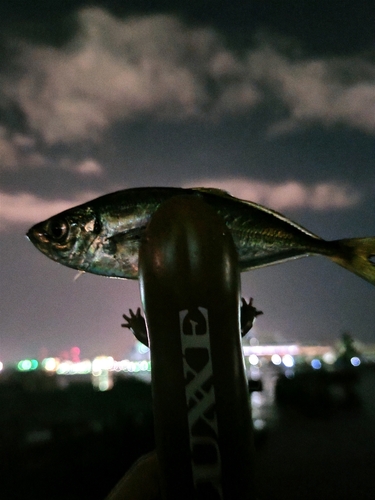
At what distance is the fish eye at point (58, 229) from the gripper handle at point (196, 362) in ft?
2.56

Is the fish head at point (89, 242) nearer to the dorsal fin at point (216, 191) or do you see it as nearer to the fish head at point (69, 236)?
the fish head at point (69, 236)

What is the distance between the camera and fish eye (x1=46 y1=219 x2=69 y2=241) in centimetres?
340

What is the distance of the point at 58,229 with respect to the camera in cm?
342

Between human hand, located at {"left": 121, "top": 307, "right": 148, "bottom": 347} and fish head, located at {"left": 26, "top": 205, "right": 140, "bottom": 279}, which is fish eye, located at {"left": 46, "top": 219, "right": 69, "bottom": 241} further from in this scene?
human hand, located at {"left": 121, "top": 307, "right": 148, "bottom": 347}

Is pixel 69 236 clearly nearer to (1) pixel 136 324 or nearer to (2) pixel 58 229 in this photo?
(2) pixel 58 229

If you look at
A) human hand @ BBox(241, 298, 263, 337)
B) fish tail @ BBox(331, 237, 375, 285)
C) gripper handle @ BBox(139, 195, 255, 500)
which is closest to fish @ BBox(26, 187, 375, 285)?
fish tail @ BBox(331, 237, 375, 285)

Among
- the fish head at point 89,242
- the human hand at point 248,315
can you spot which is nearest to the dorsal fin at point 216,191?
the fish head at point 89,242

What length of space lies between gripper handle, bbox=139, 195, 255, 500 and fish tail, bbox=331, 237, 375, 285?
1.10 m

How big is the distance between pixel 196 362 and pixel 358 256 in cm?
162

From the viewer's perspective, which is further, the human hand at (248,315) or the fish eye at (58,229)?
the human hand at (248,315)

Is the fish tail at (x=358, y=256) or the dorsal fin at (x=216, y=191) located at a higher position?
the dorsal fin at (x=216, y=191)

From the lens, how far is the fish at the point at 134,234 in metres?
3.29

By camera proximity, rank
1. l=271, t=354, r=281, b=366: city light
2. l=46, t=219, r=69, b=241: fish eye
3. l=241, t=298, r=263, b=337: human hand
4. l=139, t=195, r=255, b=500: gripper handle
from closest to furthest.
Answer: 1. l=139, t=195, r=255, b=500: gripper handle
2. l=46, t=219, r=69, b=241: fish eye
3. l=241, t=298, r=263, b=337: human hand
4. l=271, t=354, r=281, b=366: city light

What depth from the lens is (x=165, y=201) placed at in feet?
10.4
